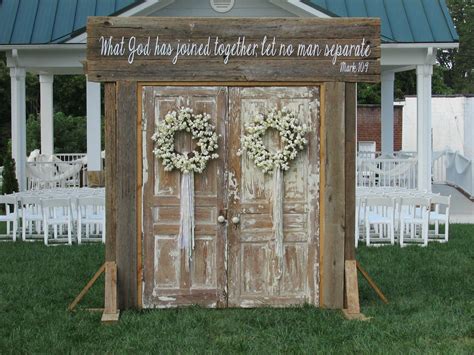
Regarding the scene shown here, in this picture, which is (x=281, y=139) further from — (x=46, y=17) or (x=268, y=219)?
(x=46, y=17)

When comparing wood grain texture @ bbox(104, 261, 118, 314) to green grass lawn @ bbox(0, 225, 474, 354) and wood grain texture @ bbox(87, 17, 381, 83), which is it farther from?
wood grain texture @ bbox(87, 17, 381, 83)

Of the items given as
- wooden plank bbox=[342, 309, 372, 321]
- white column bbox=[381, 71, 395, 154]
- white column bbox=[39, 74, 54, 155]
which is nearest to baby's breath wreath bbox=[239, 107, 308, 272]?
Result: wooden plank bbox=[342, 309, 372, 321]

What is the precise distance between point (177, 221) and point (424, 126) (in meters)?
10.8

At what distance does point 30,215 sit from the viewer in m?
16.3

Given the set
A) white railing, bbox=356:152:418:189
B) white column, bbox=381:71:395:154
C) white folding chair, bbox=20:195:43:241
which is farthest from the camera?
white column, bbox=381:71:395:154

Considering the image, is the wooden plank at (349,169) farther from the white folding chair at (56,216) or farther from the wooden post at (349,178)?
the white folding chair at (56,216)

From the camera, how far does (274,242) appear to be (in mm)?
9648

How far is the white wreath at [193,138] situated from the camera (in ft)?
30.9

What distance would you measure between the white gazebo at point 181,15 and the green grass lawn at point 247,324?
7.67 metres

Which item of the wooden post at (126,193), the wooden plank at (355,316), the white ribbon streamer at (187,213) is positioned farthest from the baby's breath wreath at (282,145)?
the wooden post at (126,193)

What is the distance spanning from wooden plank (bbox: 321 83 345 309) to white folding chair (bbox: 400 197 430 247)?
5750 mm

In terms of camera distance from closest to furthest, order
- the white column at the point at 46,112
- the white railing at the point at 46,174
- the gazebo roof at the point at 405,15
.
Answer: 1. the gazebo roof at the point at 405,15
2. the white railing at the point at 46,174
3. the white column at the point at 46,112

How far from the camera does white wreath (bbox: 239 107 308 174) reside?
9500 mm

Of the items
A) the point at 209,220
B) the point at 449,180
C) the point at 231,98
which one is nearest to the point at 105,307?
the point at 209,220
